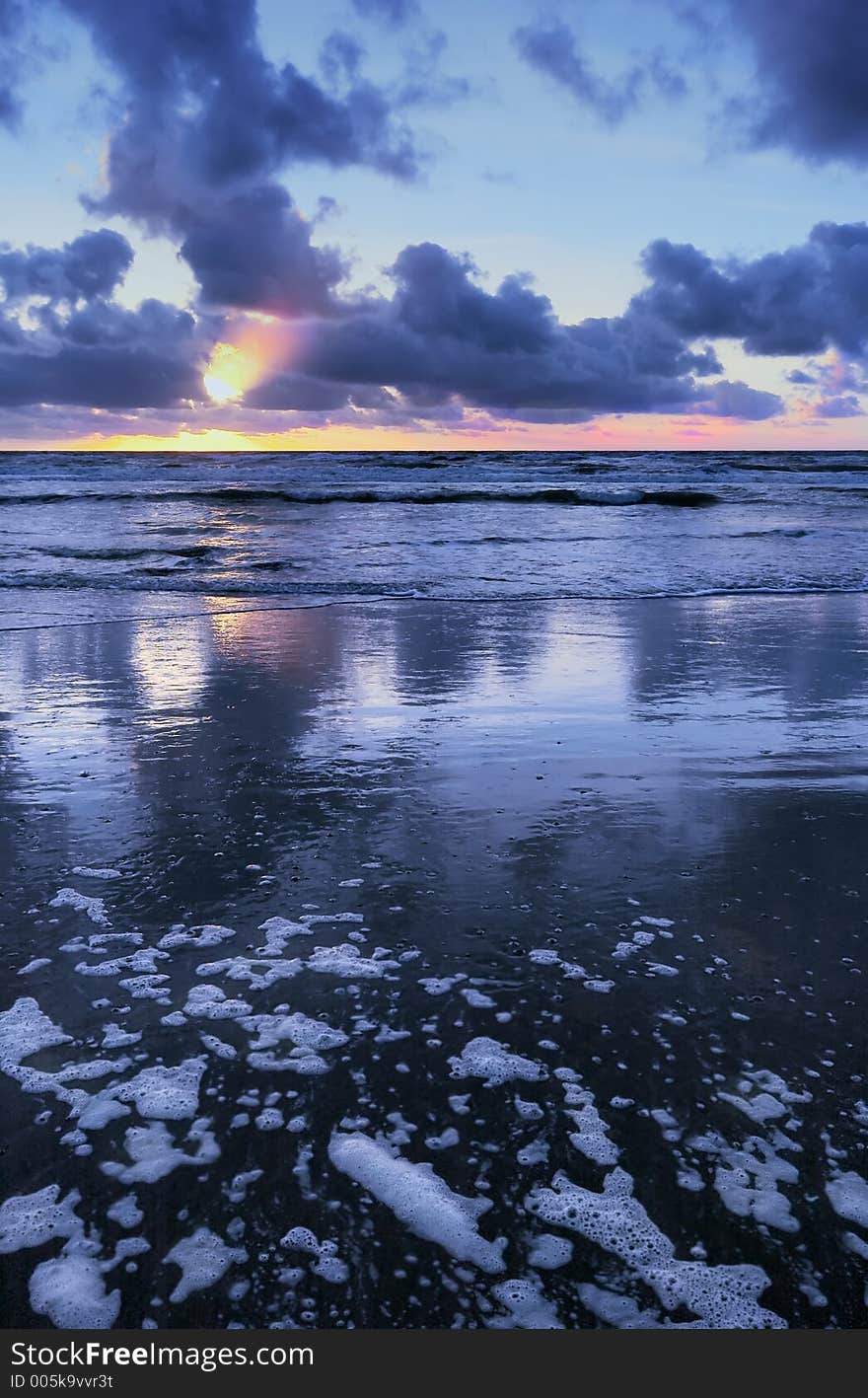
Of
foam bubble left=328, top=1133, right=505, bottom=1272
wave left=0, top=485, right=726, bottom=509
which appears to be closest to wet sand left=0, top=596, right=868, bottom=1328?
foam bubble left=328, top=1133, right=505, bottom=1272

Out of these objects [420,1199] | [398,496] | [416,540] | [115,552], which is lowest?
[420,1199]

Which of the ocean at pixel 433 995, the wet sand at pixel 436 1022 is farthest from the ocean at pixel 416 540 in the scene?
the wet sand at pixel 436 1022

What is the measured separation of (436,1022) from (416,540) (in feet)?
54.2

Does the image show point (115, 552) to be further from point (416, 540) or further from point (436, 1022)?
point (436, 1022)

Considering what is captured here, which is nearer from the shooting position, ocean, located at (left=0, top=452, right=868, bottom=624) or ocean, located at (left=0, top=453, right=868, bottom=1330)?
ocean, located at (left=0, top=453, right=868, bottom=1330)

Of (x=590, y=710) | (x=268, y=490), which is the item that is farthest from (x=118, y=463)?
(x=590, y=710)

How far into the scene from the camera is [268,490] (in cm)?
3375

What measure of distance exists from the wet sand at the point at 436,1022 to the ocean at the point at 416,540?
6.53 meters

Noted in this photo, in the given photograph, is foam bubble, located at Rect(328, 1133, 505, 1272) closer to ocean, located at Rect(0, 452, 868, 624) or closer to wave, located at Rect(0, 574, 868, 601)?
ocean, located at Rect(0, 452, 868, 624)

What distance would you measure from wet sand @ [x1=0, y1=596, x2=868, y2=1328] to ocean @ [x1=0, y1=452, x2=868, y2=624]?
6529 millimetres

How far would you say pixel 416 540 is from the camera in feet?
61.0

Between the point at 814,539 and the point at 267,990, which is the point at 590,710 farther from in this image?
the point at 814,539

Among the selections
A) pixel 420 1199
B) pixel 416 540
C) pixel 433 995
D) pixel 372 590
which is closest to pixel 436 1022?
pixel 433 995

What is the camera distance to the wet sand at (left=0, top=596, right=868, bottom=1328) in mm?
1845
